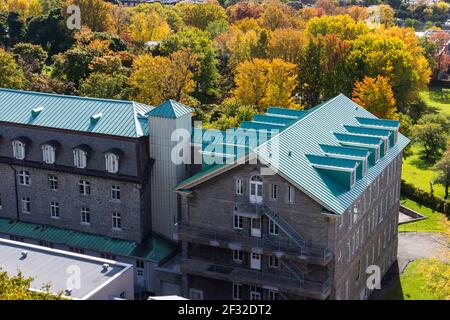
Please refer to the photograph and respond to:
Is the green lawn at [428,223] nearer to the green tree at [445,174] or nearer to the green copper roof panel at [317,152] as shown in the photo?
the green tree at [445,174]

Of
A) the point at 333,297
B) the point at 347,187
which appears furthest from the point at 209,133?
the point at 333,297

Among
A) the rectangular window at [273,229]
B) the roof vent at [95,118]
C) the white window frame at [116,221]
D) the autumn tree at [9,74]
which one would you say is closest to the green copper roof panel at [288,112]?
the rectangular window at [273,229]

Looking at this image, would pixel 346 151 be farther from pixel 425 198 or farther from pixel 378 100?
pixel 378 100

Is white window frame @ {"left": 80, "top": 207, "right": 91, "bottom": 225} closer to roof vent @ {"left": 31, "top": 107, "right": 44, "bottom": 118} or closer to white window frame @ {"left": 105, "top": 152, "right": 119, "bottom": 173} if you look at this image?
white window frame @ {"left": 105, "top": 152, "right": 119, "bottom": 173}

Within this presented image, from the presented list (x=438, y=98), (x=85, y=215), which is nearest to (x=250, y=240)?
(x=85, y=215)

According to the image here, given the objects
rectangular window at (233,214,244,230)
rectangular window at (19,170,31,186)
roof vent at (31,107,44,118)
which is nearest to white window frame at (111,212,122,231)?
rectangular window at (19,170,31,186)

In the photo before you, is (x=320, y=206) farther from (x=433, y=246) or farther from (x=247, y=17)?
(x=247, y=17)
